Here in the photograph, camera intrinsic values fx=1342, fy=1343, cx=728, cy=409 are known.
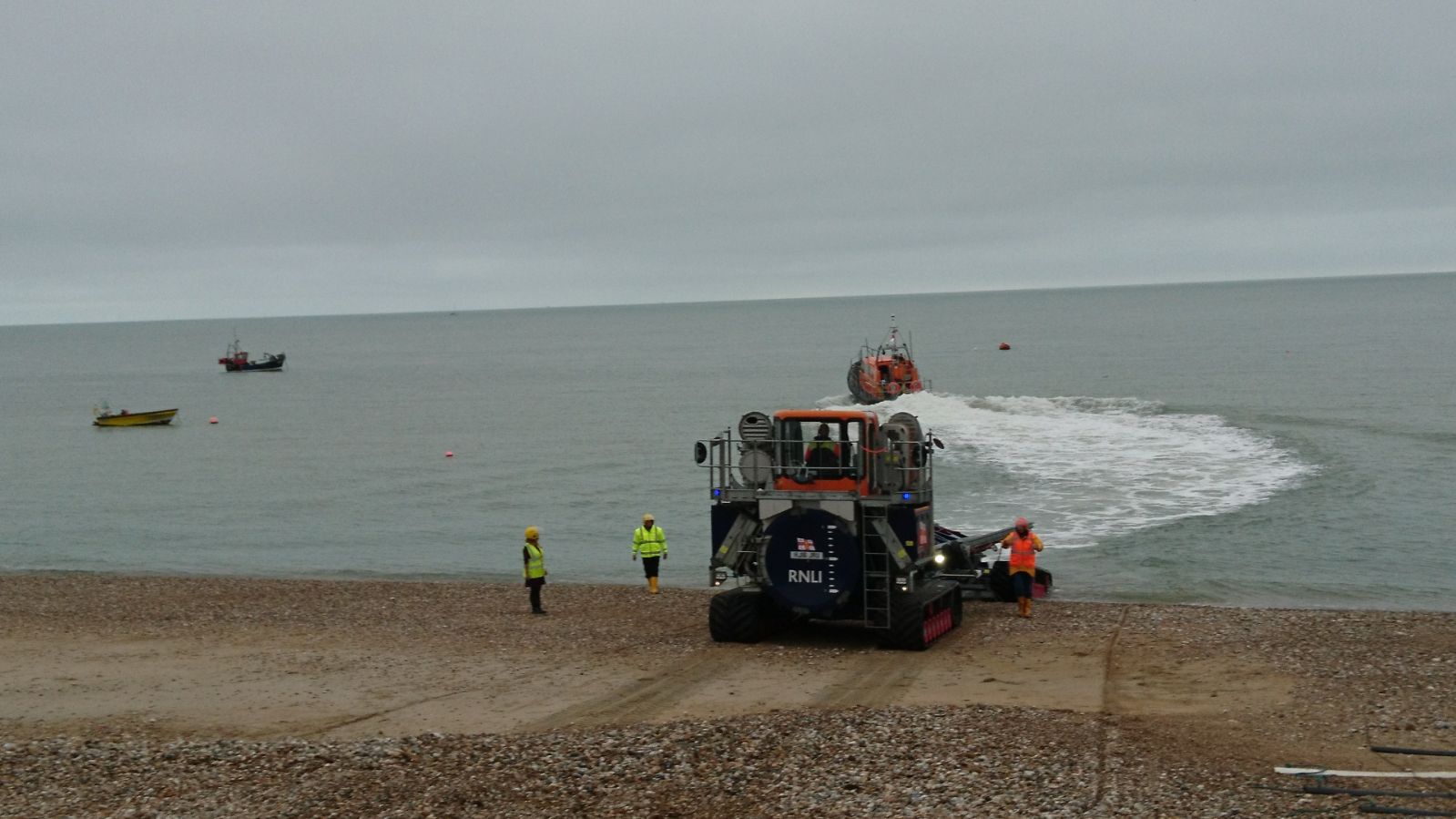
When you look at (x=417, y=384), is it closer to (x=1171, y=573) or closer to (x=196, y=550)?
(x=196, y=550)

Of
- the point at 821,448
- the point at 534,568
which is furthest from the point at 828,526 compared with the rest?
the point at 534,568

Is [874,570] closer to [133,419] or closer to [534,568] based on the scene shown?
[534,568]

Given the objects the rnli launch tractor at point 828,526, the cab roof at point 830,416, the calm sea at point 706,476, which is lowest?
the calm sea at point 706,476

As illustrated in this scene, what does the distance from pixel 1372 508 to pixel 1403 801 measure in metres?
23.5

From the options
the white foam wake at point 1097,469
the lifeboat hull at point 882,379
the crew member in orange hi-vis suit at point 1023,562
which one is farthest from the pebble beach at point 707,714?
the lifeboat hull at point 882,379

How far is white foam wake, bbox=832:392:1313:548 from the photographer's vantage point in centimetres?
3094

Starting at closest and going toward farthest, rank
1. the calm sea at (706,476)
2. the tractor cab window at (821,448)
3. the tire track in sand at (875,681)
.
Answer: the tire track in sand at (875,681), the tractor cab window at (821,448), the calm sea at (706,476)

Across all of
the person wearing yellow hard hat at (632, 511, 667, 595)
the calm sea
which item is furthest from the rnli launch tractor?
the calm sea

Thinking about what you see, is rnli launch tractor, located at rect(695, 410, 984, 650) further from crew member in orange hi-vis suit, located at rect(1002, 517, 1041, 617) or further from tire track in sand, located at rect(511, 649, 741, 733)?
crew member in orange hi-vis suit, located at rect(1002, 517, 1041, 617)

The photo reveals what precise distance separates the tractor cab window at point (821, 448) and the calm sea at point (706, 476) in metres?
8.26

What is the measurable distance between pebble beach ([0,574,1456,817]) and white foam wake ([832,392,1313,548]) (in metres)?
11.4

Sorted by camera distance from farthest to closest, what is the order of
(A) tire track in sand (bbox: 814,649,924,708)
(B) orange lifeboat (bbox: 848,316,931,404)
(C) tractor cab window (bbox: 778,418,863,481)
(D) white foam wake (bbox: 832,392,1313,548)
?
(B) orange lifeboat (bbox: 848,316,931,404)
(D) white foam wake (bbox: 832,392,1313,548)
(C) tractor cab window (bbox: 778,418,863,481)
(A) tire track in sand (bbox: 814,649,924,708)

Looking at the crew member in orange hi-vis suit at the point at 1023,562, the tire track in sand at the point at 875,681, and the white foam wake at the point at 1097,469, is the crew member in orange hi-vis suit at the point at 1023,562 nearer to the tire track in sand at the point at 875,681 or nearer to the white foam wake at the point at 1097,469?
the tire track in sand at the point at 875,681

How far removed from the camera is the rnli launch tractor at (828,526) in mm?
15867
